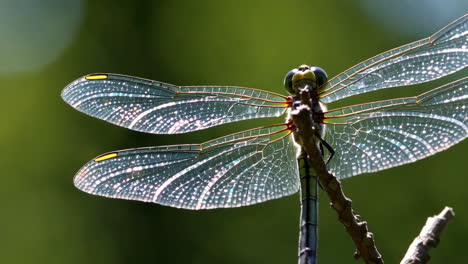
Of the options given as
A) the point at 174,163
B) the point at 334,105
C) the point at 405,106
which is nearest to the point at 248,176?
→ the point at 174,163

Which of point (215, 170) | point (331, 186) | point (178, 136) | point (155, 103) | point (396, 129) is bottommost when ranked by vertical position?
point (331, 186)

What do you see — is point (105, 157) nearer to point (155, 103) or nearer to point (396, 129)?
point (155, 103)

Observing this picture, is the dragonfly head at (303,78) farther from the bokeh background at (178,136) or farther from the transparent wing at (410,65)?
the bokeh background at (178,136)

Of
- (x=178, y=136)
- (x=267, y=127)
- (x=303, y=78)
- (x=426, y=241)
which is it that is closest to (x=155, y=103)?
(x=267, y=127)

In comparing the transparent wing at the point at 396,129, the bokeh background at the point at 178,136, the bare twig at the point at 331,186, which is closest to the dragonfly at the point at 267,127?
the transparent wing at the point at 396,129

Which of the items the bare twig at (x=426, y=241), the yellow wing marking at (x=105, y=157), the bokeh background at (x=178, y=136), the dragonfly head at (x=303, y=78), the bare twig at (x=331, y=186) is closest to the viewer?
the bare twig at (x=331, y=186)

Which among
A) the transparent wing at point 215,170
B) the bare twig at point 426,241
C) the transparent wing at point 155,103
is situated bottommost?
the bare twig at point 426,241

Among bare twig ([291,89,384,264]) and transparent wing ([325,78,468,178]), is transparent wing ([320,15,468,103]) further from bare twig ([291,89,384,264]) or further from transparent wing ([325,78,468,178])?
bare twig ([291,89,384,264])
